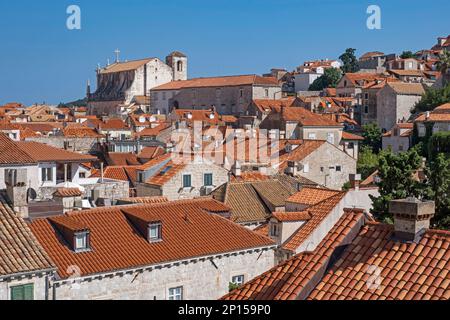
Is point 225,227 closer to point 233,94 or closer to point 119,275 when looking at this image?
point 119,275

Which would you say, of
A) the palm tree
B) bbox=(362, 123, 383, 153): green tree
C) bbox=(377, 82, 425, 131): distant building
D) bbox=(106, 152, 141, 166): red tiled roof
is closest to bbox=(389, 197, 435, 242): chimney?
bbox=(106, 152, 141, 166): red tiled roof

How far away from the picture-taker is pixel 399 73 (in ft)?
336

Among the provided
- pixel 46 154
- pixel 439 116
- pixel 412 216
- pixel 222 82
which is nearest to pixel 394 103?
pixel 439 116

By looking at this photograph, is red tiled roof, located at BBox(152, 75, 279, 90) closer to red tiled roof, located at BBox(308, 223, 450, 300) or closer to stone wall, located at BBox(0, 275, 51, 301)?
stone wall, located at BBox(0, 275, 51, 301)

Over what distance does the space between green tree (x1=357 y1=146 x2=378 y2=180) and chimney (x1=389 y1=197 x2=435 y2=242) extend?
38.3 metres

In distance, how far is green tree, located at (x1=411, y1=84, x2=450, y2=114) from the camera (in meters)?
78.4

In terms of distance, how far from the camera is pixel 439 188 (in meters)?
27.0

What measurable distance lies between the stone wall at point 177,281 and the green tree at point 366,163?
29426 mm

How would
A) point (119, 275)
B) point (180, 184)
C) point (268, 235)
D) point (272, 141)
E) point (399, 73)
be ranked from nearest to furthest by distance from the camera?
point (119, 275) < point (268, 235) < point (180, 184) < point (272, 141) < point (399, 73)

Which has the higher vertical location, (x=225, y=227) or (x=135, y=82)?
(x=135, y=82)

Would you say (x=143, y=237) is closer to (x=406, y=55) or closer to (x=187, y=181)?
(x=187, y=181)

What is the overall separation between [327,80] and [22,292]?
361 ft
